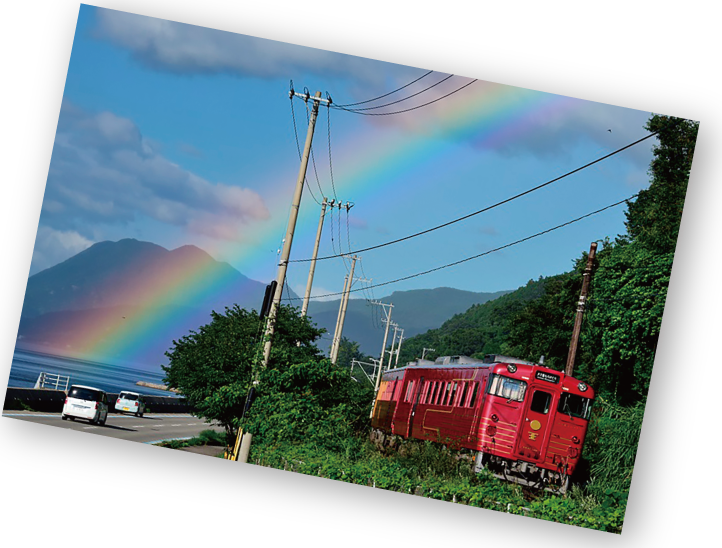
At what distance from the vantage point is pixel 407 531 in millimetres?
5590

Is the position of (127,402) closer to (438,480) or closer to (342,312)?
(342,312)

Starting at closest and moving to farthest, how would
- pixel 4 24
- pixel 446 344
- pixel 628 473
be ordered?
pixel 4 24 → pixel 628 473 → pixel 446 344

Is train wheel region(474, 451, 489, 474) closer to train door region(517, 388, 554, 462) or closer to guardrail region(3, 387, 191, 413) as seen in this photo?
train door region(517, 388, 554, 462)

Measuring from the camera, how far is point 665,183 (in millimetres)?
26844

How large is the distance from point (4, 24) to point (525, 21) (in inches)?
128

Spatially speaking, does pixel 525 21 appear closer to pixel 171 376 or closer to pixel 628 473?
pixel 628 473

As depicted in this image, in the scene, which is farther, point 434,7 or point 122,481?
point 122,481

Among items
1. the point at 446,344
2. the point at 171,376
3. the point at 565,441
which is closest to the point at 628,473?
the point at 565,441

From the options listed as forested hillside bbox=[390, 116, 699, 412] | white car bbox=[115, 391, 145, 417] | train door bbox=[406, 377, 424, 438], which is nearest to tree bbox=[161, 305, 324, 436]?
train door bbox=[406, 377, 424, 438]

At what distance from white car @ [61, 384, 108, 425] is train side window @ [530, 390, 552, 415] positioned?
16530 millimetres

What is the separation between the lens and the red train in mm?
14383

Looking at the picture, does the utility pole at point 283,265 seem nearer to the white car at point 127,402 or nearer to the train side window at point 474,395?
the train side window at point 474,395

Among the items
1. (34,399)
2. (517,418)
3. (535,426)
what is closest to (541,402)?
(535,426)

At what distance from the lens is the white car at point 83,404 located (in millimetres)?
25477
